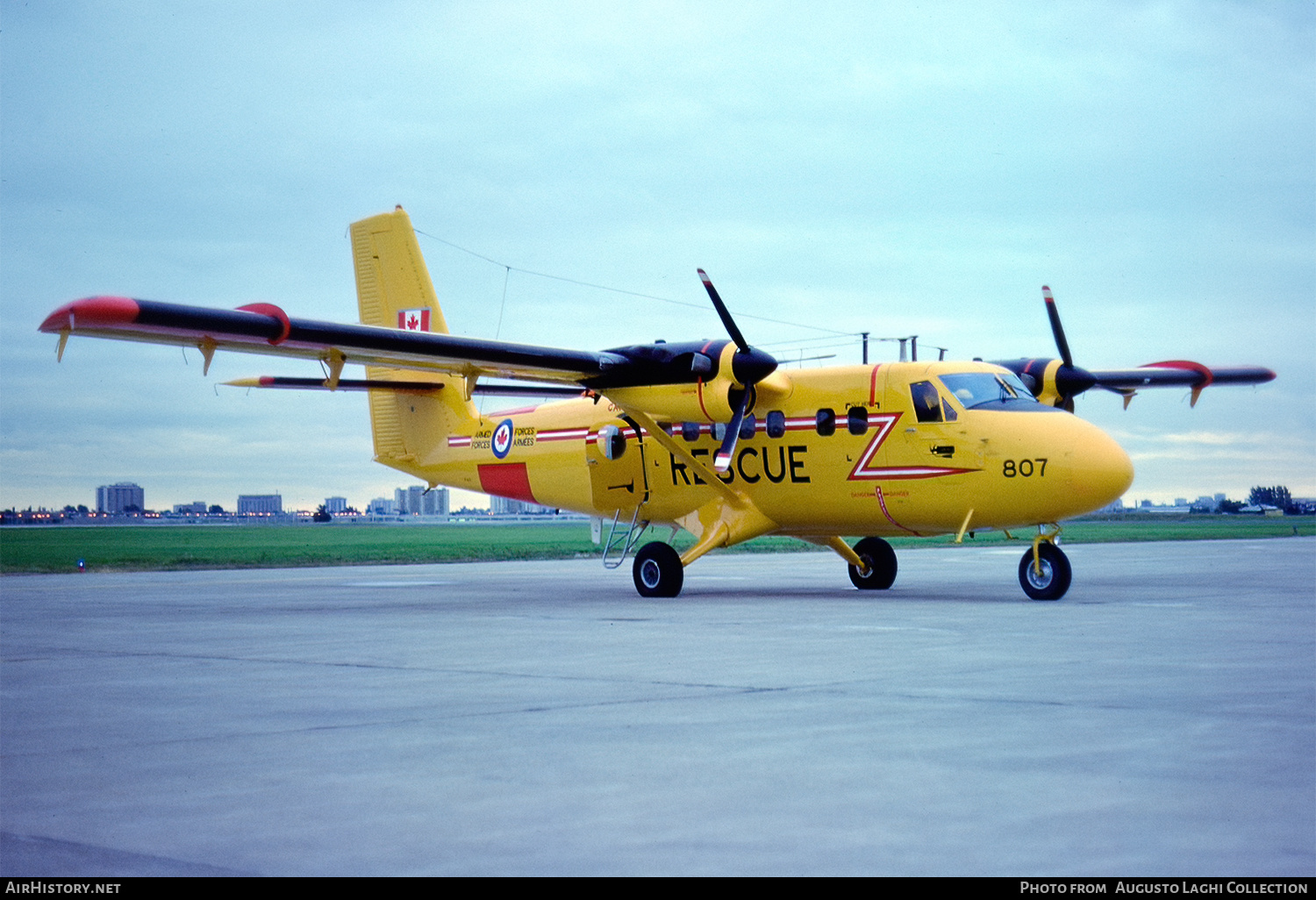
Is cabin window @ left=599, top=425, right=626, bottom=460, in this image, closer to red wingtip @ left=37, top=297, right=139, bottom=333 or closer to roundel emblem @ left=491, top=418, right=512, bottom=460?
roundel emblem @ left=491, top=418, right=512, bottom=460

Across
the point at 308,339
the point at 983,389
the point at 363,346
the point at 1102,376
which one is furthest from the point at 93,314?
the point at 1102,376

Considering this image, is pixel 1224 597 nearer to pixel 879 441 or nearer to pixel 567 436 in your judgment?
pixel 879 441

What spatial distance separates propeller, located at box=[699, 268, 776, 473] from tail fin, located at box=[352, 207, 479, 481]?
270 inches

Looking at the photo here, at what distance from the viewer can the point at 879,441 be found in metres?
19.3

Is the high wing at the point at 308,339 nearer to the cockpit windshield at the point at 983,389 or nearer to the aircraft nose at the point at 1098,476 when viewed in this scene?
the cockpit windshield at the point at 983,389

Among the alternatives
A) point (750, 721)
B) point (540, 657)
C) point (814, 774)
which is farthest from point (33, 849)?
point (540, 657)

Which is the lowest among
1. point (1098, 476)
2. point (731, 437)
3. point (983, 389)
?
point (1098, 476)

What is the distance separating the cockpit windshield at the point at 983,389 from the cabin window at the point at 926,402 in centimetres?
22

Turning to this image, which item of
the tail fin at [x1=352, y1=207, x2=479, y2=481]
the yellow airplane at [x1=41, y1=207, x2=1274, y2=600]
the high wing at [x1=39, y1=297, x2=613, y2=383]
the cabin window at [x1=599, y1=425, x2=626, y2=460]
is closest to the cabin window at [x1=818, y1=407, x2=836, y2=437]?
the yellow airplane at [x1=41, y1=207, x2=1274, y2=600]

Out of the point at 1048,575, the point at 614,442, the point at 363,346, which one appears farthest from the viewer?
the point at 614,442

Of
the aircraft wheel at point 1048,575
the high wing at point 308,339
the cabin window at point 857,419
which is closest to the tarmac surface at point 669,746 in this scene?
the aircraft wheel at point 1048,575

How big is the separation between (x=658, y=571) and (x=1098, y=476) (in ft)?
22.4

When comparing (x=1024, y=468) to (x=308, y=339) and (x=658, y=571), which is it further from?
(x=308, y=339)

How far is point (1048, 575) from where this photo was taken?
17781mm
